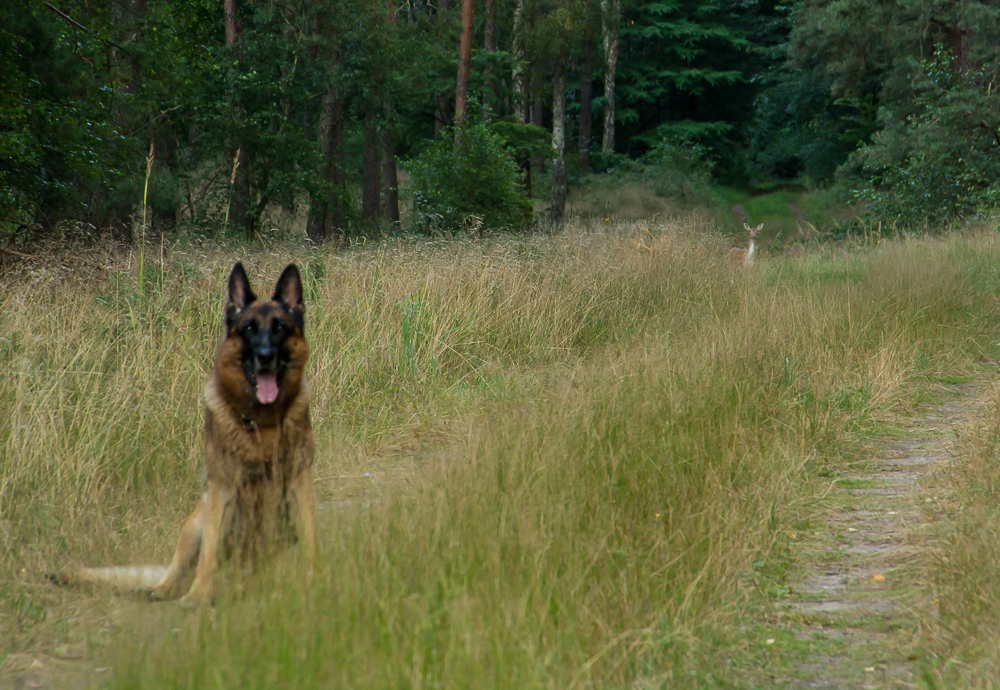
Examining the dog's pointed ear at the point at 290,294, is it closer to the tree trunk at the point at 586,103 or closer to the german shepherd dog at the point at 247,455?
the german shepherd dog at the point at 247,455

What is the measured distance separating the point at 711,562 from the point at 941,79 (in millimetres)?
21368

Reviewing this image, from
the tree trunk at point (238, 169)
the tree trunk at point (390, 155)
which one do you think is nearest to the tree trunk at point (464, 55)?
the tree trunk at point (390, 155)

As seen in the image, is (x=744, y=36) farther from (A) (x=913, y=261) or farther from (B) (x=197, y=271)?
(B) (x=197, y=271)

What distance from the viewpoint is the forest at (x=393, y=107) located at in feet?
39.9

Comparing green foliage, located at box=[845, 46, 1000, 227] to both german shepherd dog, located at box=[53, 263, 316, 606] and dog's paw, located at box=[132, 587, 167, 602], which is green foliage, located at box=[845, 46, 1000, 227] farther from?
dog's paw, located at box=[132, 587, 167, 602]

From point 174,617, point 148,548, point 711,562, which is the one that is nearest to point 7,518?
point 148,548

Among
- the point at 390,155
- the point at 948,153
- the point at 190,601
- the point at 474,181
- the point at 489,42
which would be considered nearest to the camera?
the point at 190,601

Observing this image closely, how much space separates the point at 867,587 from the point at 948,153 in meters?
18.3

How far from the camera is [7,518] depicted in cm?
482

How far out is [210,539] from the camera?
3.81 metres

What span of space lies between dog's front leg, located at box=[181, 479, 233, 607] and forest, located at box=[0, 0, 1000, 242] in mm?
3096

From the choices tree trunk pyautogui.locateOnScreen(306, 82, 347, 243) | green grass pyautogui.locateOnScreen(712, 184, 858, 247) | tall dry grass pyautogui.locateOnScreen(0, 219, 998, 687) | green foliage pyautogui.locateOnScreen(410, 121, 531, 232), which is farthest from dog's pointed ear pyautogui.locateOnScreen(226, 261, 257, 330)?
green grass pyautogui.locateOnScreen(712, 184, 858, 247)

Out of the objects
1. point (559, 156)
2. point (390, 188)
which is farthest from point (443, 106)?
point (390, 188)

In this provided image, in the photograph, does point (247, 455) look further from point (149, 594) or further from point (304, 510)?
point (149, 594)
